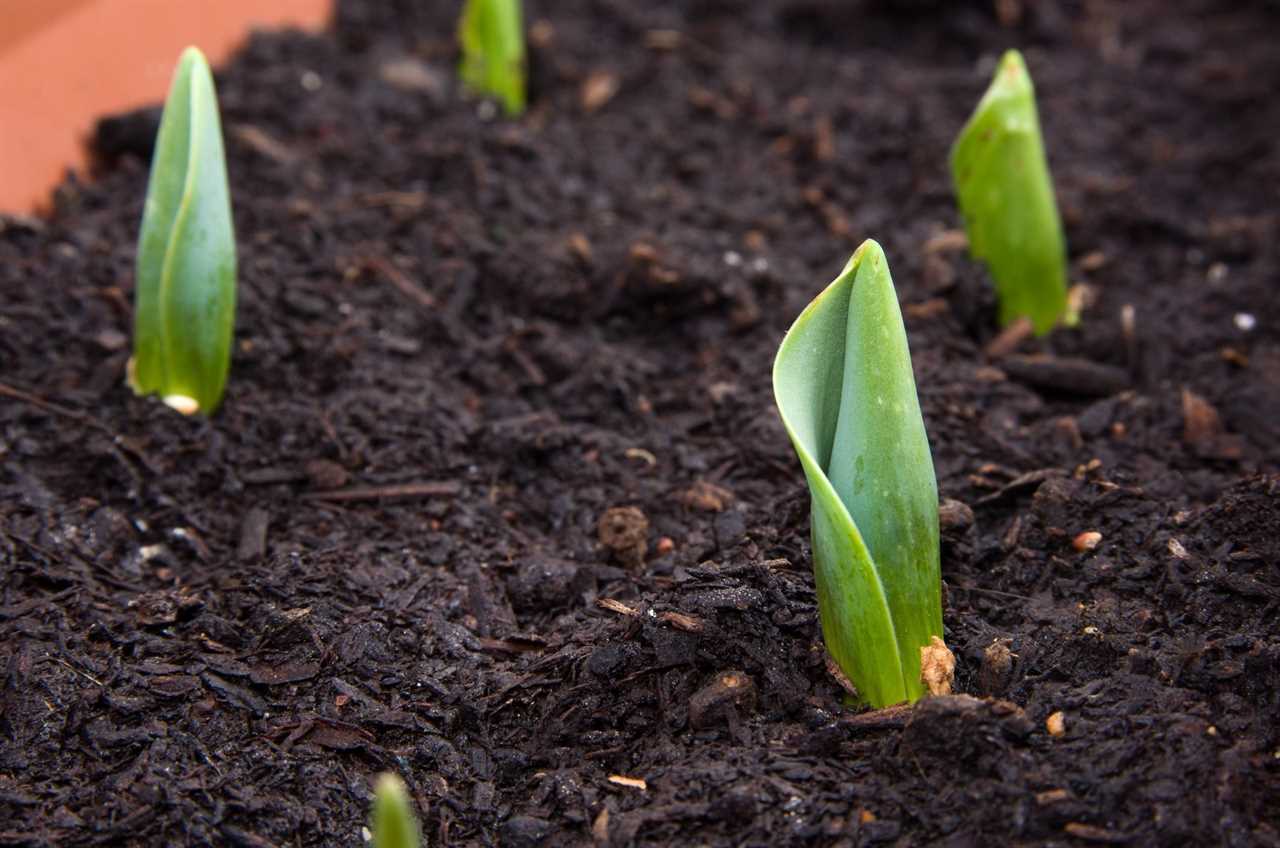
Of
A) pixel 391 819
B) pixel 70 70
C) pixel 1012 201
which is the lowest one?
pixel 1012 201

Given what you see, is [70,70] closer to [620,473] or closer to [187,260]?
[187,260]

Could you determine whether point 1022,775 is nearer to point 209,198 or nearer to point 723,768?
point 723,768

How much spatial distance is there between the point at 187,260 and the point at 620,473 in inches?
30.9

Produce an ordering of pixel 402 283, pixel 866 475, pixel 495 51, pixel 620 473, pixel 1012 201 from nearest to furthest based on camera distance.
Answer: pixel 866 475 < pixel 620 473 < pixel 1012 201 < pixel 402 283 < pixel 495 51

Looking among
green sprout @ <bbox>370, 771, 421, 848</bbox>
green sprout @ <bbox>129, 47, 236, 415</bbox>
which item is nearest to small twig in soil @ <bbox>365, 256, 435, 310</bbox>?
green sprout @ <bbox>129, 47, 236, 415</bbox>

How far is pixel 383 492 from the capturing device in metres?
2.09

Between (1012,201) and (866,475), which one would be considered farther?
(1012,201)

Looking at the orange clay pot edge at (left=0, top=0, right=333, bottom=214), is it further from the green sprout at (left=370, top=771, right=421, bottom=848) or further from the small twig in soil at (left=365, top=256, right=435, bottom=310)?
the green sprout at (left=370, top=771, right=421, bottom=848)

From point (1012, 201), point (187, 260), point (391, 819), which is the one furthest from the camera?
point (1012, 201)

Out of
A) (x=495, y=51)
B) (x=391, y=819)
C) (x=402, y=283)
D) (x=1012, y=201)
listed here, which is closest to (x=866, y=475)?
(x=391, y=819)

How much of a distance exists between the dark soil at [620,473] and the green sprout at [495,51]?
8cm

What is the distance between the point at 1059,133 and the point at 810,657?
6.95ft

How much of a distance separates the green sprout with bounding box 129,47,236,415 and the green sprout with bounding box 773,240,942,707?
3.43 ft

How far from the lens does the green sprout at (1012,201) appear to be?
2.32 meters
